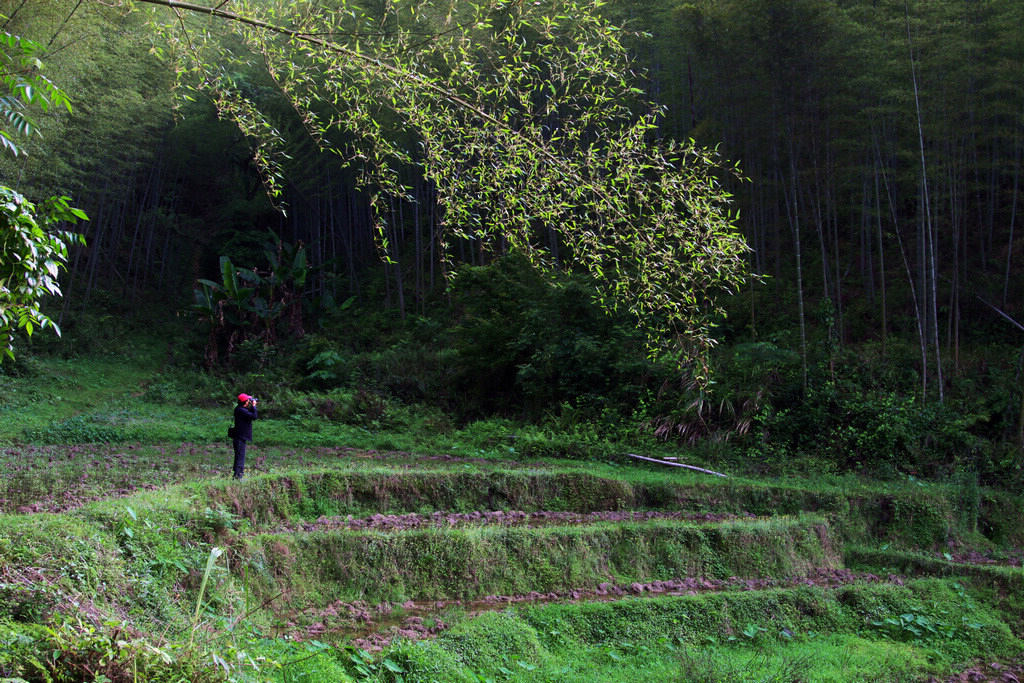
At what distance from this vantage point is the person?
7.99 meters

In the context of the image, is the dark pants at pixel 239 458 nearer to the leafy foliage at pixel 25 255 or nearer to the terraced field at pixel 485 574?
the terraced field at pixel 485 574

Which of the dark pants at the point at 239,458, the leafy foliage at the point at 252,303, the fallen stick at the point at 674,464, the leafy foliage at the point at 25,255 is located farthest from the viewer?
the leafy foliage at the point at 252,303

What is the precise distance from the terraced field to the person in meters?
0.30

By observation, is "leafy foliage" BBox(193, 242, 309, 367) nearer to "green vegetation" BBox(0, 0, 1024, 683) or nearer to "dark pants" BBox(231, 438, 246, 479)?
"green vegetation" BBox(0, 0, 1024, 683)

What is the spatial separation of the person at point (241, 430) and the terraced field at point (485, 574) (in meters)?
0.30

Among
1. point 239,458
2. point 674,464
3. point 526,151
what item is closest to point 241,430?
point 239,458

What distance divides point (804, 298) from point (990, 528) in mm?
6680

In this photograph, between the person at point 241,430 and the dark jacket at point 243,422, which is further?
the dark jacket at point 243,422

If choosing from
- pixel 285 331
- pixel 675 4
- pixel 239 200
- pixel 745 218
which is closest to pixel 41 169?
pixel 285 331

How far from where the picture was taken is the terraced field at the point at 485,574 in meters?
4.20

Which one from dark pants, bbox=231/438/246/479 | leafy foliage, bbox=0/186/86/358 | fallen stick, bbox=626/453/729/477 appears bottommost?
fallen stick, bbox=626/453/729/477

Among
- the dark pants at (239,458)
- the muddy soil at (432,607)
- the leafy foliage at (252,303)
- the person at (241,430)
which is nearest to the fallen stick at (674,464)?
the muddy soil at (432,607)

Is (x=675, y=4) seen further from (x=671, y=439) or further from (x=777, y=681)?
(x=777, y=681)

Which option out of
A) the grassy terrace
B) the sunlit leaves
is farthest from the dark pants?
the sunlit leaves
